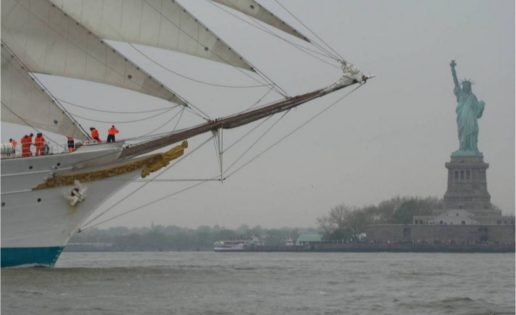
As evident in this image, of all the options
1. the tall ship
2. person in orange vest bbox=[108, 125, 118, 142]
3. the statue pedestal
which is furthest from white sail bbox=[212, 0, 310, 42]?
the statue pedestal

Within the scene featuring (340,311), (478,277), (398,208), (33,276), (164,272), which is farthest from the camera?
(398,208)

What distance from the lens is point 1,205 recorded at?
130ft

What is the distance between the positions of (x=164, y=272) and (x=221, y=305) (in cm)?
1342

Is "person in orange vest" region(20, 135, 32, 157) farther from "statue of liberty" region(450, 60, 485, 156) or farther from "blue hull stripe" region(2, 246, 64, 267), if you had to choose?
"statue of liberty" region(450, 60, 485, 156)

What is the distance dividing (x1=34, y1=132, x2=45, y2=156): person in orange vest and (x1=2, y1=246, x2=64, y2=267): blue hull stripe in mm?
3129

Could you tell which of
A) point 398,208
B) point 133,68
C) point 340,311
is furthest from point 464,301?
point 398,208

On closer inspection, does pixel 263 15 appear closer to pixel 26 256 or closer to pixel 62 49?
pixel 62 49

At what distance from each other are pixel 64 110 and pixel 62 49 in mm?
1966

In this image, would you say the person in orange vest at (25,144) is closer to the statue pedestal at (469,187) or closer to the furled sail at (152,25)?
the furled sail at (152,25)

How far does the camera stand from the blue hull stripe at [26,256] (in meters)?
40.5

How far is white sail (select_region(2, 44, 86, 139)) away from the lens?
134 ft

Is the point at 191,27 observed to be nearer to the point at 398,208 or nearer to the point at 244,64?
the point at 244,64

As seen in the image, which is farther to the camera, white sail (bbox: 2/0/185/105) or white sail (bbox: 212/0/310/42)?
white sail (bbox: 2/0/185/105)

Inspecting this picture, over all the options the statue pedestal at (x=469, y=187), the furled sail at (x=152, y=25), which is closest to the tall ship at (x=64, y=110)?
the furled sail at (x=152, y=25)
